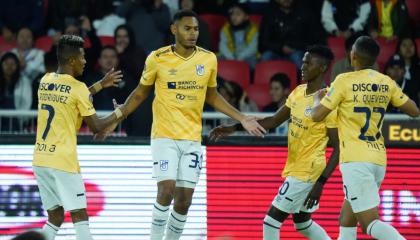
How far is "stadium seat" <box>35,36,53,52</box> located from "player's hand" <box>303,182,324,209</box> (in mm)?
7377

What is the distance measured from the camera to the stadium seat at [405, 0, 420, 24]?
1847 centimetres

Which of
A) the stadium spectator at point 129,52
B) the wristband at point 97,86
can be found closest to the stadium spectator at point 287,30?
the stadium spectator at point 129,52

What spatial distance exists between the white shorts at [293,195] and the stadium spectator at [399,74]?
4.80 meters

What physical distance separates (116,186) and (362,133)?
11.4 ft

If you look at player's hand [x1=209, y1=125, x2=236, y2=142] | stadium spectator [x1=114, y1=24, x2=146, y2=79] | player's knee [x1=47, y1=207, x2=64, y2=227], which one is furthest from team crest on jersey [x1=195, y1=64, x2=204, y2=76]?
stadium spectator [x1=114, y1=24, x2=146, y2=79]

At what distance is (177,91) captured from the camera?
11289mm

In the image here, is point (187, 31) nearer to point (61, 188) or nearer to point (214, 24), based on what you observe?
point (61, 188)

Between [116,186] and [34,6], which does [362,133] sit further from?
[34,6]

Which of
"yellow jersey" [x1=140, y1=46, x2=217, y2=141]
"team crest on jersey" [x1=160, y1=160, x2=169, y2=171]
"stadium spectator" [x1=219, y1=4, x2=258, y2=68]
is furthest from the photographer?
"stadium spectator" [x1=219, y1=4, x2=258, y2=68]

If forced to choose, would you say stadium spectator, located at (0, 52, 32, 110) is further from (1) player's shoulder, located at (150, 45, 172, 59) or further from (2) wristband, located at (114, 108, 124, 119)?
(1) player's shoulder, located at (150, 45, 172, 59)

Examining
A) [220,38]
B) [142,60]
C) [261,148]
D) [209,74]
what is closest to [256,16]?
[220,38]

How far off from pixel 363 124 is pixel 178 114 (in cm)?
187

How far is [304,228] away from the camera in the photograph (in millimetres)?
11797

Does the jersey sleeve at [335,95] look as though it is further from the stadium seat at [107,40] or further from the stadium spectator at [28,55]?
the stadium seat at [107,40]
